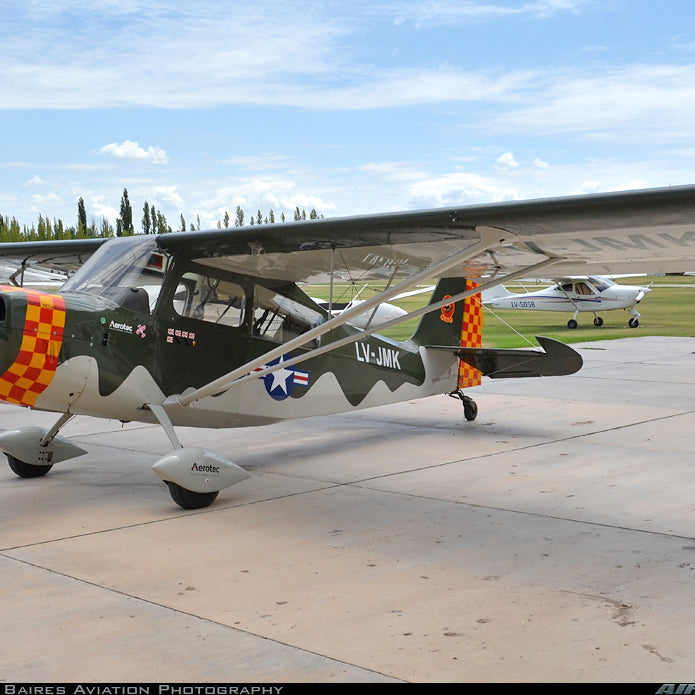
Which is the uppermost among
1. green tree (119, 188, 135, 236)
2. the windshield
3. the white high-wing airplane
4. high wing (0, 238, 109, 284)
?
green tree (119, 188, 135, 236)

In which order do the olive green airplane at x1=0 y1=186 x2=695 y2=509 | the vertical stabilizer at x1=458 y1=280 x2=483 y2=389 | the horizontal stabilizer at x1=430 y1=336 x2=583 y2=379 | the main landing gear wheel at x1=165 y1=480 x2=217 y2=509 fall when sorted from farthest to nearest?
the vertical stabilizer at x1=458 y1=280 x2=483 y2=389 < the horizontal stabilizer at x1=430 y1=336 x2=583 y2=379 < the main landing gear wheel at x1=165 y1=480 x2=217 y2=509 < the olive green airplane at x1=0 y1=186 x2=695 y2=509

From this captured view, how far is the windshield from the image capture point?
6566mm

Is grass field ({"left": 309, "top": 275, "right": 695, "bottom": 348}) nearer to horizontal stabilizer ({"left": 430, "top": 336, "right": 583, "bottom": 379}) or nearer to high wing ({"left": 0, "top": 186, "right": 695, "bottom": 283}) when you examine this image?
horizontal stabilizer ({"left": 430, "top": 336, "right": 583, "bottom": 379})

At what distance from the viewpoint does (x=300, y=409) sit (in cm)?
790

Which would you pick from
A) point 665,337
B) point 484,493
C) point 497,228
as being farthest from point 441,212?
point 665,337

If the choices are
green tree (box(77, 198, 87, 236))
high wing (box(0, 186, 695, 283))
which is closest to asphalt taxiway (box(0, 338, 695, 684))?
high wing (box(0, 186, 695, 283))

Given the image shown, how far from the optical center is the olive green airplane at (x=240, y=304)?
227 inches

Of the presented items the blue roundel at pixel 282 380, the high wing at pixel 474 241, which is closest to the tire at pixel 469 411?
the high wing at pixel 474 241

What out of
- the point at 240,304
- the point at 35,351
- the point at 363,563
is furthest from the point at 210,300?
the point at 363,563

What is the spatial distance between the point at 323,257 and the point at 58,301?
218 cm

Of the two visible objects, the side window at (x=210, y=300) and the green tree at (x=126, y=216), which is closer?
the side window at (x=210, y=300)

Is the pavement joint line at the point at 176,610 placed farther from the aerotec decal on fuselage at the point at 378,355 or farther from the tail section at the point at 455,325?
the tail section at the point at 455,325

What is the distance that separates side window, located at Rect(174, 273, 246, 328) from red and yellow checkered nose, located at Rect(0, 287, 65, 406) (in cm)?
107

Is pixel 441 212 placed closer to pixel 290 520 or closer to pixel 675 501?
pixel 290 520
